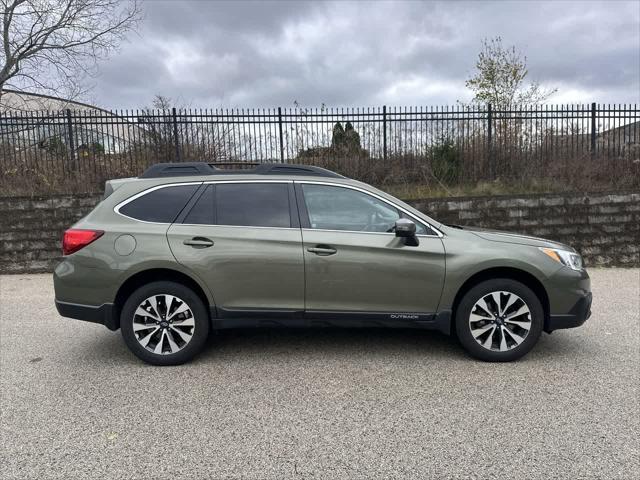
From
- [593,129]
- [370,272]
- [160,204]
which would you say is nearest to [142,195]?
[160,204]

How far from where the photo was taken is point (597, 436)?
10.0 ft

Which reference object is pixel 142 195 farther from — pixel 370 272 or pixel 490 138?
pixel 490 138

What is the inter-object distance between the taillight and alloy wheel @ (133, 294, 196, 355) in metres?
0.75

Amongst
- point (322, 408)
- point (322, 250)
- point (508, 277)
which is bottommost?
point (322, 408)

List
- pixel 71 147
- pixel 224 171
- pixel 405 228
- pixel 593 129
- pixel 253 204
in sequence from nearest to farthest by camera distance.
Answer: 1. pixel 405 228
2. pixel 253 204
3. pixel 224 171
4. pixel 71 147
5. pixel 593 129

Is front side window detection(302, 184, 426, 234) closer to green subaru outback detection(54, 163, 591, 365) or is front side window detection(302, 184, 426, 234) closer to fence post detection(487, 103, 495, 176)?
green subaru outback detection(54, 163, 591, 365)

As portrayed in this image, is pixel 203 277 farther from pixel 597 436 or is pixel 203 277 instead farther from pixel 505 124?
pixel 505 124

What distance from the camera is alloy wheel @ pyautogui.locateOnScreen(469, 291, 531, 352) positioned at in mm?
4211

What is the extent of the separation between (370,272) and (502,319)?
1.24 meters

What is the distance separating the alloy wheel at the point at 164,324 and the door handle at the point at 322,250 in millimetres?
1202

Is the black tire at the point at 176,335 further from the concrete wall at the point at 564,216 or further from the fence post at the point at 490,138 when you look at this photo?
the fence post at the point at 490,138

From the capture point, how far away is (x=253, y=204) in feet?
14.4

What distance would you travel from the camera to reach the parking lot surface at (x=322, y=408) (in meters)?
2.80

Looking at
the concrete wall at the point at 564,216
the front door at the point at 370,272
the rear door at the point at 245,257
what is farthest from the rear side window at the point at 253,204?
the concrete wall at the point at 564,216
